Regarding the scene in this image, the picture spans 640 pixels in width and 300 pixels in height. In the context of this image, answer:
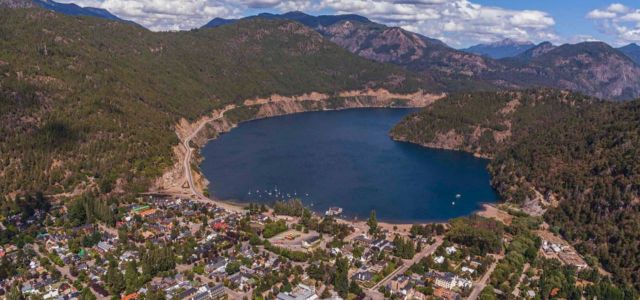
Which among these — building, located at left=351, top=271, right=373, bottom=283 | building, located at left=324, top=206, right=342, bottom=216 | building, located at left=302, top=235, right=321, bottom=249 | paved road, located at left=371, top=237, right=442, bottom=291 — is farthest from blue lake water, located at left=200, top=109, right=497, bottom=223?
building, located at left=351, top=271, right=373, bottom=283

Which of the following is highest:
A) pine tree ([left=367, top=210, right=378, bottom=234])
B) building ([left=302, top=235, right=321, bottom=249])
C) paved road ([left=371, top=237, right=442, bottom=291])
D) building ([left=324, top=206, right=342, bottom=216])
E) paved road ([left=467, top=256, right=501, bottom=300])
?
pine tree ([left=367, top=210, right=378, bottom=234])

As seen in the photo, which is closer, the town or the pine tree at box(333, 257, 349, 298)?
the pine tree at box(333, 257, 349, 298)

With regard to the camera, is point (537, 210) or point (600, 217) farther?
point (537, 210)

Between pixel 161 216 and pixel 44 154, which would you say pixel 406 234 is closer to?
pixel 161 216

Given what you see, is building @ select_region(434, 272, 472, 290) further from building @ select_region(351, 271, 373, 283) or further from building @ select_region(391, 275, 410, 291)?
building @ select_region(351, 271, 373, 283)

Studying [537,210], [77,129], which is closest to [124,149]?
[77,129]
